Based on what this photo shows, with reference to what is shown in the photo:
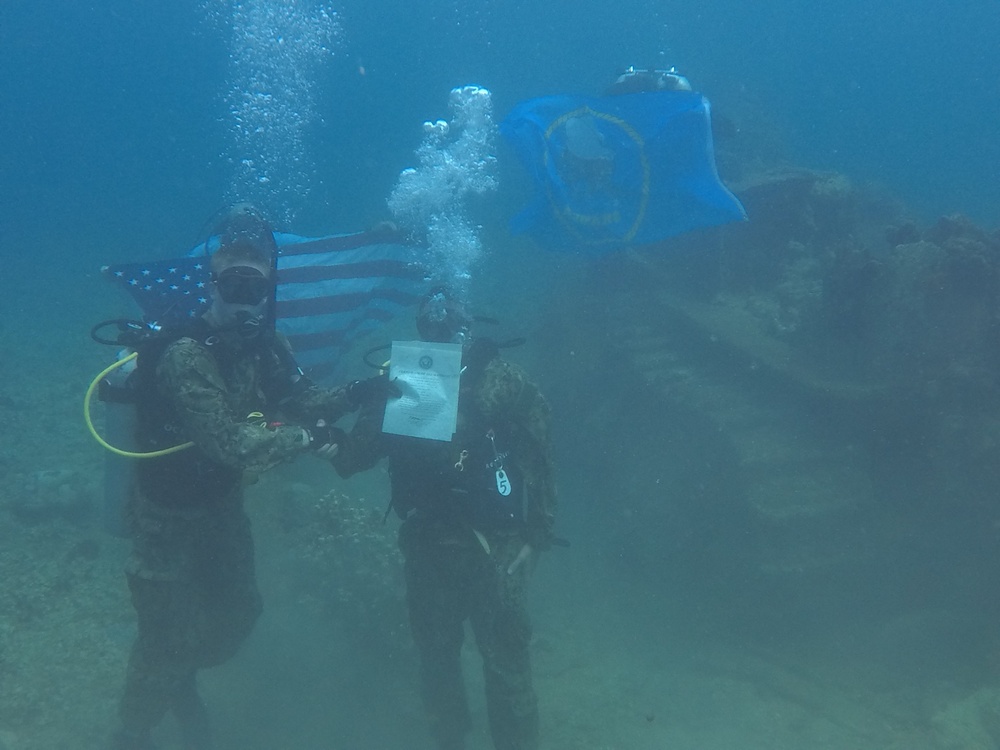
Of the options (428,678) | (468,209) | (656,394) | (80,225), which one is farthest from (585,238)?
(80,225)

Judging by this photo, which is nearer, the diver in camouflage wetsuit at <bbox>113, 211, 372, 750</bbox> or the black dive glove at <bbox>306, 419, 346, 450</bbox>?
the diver in camouflage wetsuit at <bbox>113, 211, 372, 750</bbox>

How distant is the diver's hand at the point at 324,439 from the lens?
380 cm

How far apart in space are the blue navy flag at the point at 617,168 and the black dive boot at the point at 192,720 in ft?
25.9

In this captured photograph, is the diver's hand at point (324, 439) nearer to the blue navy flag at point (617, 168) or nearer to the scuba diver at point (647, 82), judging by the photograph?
the blue navy flag at point (617, 168)

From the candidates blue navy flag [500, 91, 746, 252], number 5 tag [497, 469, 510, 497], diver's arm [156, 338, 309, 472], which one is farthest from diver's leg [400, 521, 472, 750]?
blue navy flag [500, 91, 746, 252]

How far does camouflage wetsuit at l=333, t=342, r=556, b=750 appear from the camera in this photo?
4500 mm

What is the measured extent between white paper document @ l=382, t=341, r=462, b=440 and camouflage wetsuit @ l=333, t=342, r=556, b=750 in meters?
0.24

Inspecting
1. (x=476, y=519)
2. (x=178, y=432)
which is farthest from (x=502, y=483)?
(x=178, y=432)

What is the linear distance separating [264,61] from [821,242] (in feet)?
87.5

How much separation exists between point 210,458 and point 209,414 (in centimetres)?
41

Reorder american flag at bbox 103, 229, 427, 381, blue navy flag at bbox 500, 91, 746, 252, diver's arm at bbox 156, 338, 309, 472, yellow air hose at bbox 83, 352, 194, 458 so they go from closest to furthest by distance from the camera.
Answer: diver's arm at bbox 156, 338, 309, 472
yellow air hose at bbox 83, 352, 194, 458
american flag at bbox 103, 229, 427, 381
blue navy flag at bbox 500, 91, 746, 252

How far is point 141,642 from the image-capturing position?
4.32 meters

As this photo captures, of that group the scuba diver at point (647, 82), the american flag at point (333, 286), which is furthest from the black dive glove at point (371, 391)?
the scuba diver at point (647, 82)

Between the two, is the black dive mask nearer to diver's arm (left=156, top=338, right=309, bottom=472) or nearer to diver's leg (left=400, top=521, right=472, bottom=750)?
diver's arm (left=156, top=338, right=309, bottom=472)
